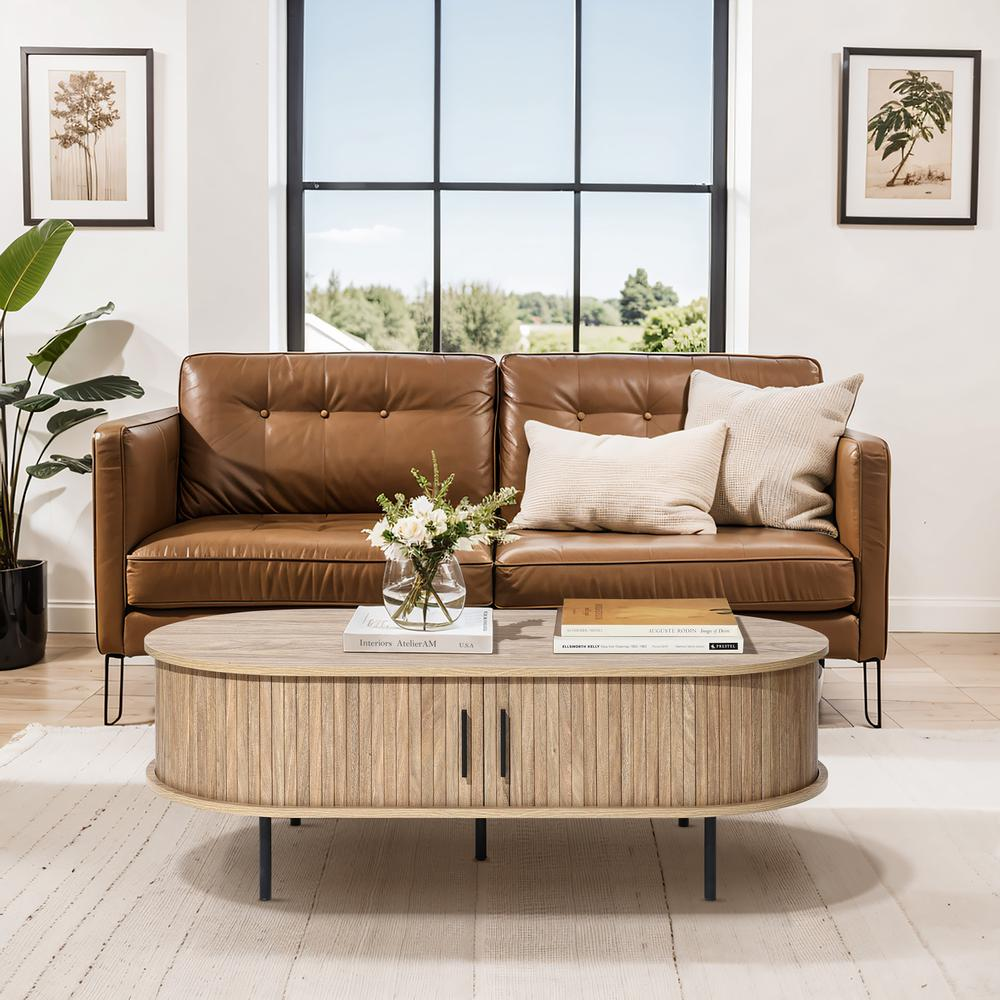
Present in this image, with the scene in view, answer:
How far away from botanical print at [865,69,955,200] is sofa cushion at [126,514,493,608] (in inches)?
85.0

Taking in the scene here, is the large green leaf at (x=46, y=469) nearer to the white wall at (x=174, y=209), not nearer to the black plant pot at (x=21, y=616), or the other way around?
the black plant pot at (x=21, y=616)

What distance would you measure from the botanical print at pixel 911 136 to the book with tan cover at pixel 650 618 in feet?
7.91

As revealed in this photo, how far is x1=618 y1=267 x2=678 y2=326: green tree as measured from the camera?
412 centimetres

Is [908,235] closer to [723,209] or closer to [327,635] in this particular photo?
[723,209]

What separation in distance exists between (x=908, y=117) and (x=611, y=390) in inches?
60.6

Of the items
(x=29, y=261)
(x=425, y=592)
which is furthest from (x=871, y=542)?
(x=29, y=261)

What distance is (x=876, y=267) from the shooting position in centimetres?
385

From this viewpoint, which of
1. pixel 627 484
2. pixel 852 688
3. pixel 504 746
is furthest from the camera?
pixel 852 688

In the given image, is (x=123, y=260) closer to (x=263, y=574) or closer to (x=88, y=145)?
(x=88, y=145)

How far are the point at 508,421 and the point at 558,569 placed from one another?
75 centimetres

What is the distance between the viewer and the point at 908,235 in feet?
12.6

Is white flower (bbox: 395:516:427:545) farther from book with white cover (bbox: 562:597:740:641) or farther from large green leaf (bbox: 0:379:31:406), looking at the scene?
large green leaf (bbox: 0:379:31:406)

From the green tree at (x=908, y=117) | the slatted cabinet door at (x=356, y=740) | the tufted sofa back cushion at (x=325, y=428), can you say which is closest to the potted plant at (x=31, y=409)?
the tufted sofa back cushion at (x=325, y=428)

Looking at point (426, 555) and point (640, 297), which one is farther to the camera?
point (640, 297)
